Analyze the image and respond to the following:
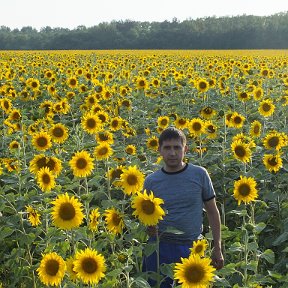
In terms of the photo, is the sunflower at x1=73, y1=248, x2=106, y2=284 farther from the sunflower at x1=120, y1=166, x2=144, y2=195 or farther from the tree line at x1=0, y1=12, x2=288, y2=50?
the tree line at x1=0, y1=12, x2=288, y2=50

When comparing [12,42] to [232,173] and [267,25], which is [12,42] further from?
[232,173]

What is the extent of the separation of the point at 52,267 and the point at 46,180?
4.68 ft

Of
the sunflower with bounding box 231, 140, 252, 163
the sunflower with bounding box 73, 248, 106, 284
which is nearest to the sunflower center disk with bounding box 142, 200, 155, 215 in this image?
the sunflower with bounding box 73, 248, 106, 284

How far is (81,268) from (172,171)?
3.28ft

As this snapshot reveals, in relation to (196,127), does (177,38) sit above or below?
below

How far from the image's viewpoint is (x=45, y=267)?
10.2 ft

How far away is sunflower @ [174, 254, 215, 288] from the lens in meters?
2.70

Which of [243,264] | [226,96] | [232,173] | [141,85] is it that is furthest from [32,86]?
[243,264]

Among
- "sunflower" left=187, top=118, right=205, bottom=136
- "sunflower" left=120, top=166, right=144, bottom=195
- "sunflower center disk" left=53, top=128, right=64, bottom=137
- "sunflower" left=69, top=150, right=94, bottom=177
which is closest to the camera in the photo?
"sunflower" left=120, top=166, right=144, bottom=195

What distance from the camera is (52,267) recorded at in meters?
3.10

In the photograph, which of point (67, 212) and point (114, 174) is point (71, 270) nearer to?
point (67, 212)

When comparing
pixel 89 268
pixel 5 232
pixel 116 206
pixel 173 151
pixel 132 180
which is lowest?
pixel 5 232

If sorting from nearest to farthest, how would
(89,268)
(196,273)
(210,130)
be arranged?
(196,273)
(89,268)
(210,130)

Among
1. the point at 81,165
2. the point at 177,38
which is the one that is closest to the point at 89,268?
the point at 81,165
